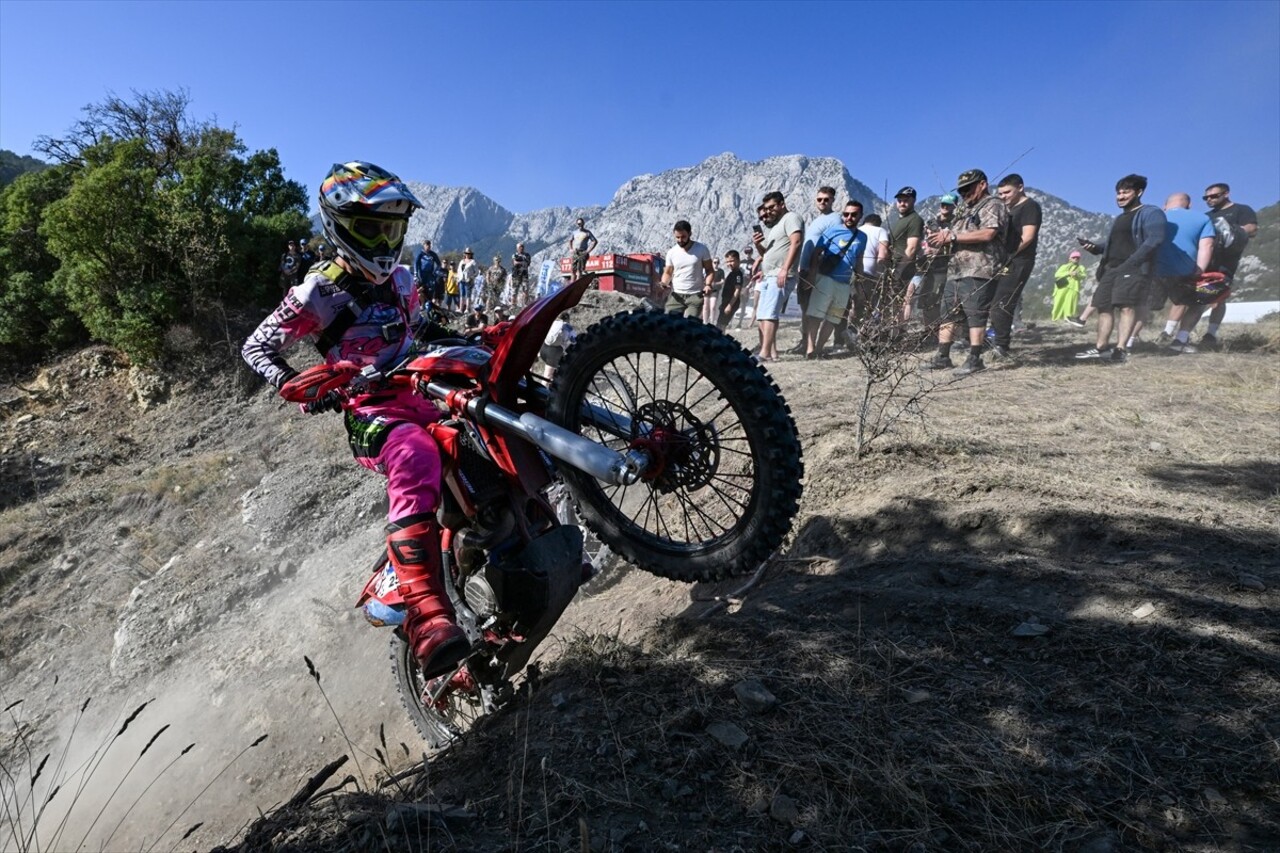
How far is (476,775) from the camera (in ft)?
8.00

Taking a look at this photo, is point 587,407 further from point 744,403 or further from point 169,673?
point 169,673

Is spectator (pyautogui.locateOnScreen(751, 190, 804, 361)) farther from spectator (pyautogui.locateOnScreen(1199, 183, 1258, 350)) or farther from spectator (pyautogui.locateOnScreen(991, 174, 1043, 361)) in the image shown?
spectator (pyautogui.locateOnScreen(1199, 183, 1258, 350))

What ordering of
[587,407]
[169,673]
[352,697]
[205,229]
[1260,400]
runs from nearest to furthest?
[587,407] → [352,697] → [1260,400] → [169,673] → [205,229]

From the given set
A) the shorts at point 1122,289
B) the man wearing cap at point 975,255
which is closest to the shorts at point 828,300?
the man wearing cap at point 975,255

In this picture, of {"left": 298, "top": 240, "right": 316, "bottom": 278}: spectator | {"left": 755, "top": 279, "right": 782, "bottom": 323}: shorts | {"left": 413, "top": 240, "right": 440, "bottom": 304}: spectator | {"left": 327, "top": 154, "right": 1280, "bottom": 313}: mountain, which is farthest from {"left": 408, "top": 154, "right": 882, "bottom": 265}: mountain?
{"left": 755, "top": 279, "right": 782, "bottom": 323}: shorts

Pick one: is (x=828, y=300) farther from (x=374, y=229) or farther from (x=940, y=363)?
(x=374, y=229)

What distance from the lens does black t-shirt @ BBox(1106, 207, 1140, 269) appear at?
806cm

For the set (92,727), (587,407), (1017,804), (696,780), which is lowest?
(92,727)

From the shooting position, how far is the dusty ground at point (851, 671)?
1.93 m

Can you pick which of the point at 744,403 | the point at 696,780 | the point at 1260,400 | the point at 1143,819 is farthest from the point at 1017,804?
the point at 1260,400

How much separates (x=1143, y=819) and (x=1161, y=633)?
3.16 feet

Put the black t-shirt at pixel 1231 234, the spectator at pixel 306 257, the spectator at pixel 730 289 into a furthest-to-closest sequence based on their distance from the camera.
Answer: the spectator at pixel 306 257, the spectator at pixel 730 289, the black t-shirt at pixel 1231 234

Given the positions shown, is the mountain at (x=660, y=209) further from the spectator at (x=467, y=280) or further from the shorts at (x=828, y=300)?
the shorts at (x=828, y=300)

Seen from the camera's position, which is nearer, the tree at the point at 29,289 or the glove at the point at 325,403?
the glove at the point at 325,403
